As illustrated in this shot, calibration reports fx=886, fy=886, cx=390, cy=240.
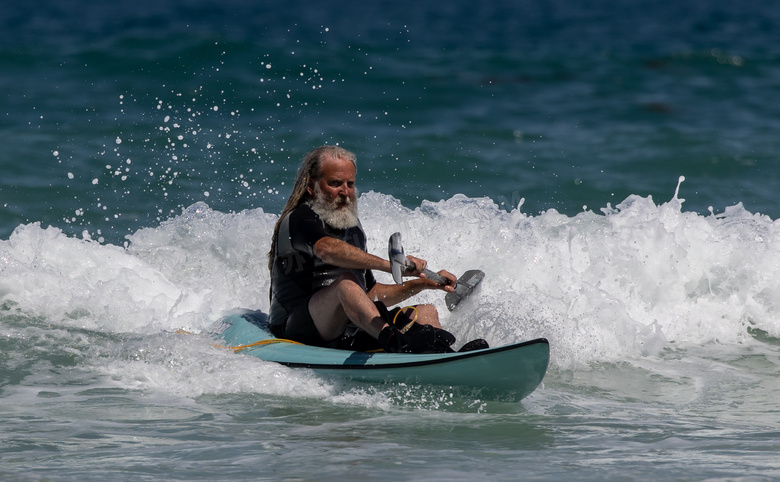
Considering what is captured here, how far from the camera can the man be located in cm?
475

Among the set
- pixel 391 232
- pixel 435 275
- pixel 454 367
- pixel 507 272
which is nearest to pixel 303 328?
pixel 435 275

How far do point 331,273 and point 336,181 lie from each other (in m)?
0.53

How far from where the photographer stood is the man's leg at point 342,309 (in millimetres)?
4723

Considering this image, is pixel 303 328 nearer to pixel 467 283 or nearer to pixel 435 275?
pixel 435 275

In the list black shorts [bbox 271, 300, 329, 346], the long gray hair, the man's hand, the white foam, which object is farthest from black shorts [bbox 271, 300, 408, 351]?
the white foam

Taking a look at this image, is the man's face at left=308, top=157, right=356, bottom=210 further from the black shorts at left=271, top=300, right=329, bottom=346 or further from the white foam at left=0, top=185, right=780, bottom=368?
the white foam at left=0, top=185, right=780, bottom=368

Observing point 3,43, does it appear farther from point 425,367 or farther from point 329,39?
point 425,367

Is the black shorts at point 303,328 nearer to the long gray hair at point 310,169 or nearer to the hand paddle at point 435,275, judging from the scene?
the long gray hair at point 310,169

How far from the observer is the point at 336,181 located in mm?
4973

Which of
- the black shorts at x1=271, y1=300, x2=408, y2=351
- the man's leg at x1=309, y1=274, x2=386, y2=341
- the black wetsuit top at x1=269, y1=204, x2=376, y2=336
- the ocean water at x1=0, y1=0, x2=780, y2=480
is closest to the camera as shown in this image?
the ocean water at x1=0, y1=0, x2=780, y2=480

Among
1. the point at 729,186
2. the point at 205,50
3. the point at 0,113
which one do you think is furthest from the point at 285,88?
the point at 729,186

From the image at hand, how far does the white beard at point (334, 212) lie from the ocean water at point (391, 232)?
0.87 metres

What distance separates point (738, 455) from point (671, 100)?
11.0 metres

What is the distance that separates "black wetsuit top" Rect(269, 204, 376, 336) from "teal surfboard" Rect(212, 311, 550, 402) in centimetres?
38
